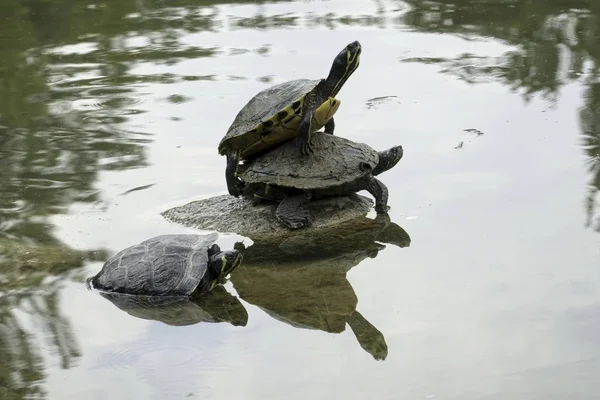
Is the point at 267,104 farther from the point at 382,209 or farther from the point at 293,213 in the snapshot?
the point at 382,209

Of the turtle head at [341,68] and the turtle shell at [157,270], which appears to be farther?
the turtle head at [341,68]

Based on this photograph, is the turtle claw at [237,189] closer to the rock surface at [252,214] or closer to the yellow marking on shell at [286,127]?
the rock surface at [252,214]

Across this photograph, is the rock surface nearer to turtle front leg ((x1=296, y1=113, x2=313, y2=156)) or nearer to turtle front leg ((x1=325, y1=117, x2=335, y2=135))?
turtle front leg ((x1=296, y1=113, x2=313, y2=156))

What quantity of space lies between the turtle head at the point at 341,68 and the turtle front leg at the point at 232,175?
0.80 metres

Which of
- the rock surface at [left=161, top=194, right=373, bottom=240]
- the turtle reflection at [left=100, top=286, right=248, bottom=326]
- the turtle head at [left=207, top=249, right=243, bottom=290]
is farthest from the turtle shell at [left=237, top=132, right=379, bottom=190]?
the turtle reflection at [left=100, top=286, right=248, bottom=326]

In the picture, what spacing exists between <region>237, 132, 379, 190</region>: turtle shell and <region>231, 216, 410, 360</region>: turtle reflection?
0.34 m

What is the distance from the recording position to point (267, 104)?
6.50 meters

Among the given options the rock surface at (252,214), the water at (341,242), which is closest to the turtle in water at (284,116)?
the rock surface at (252,214)

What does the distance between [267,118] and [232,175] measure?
53 centimetres

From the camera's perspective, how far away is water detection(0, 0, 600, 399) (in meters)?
4.51

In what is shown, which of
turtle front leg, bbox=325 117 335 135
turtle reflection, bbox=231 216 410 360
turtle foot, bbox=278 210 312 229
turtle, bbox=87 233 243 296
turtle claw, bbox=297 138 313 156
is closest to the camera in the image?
turtle reflection, bbox=231 216 410 360

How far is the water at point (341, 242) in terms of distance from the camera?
4.51 metres

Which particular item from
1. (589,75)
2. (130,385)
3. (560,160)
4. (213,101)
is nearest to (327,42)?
(213,101)

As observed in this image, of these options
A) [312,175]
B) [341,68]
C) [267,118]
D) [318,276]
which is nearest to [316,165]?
[312,175]
